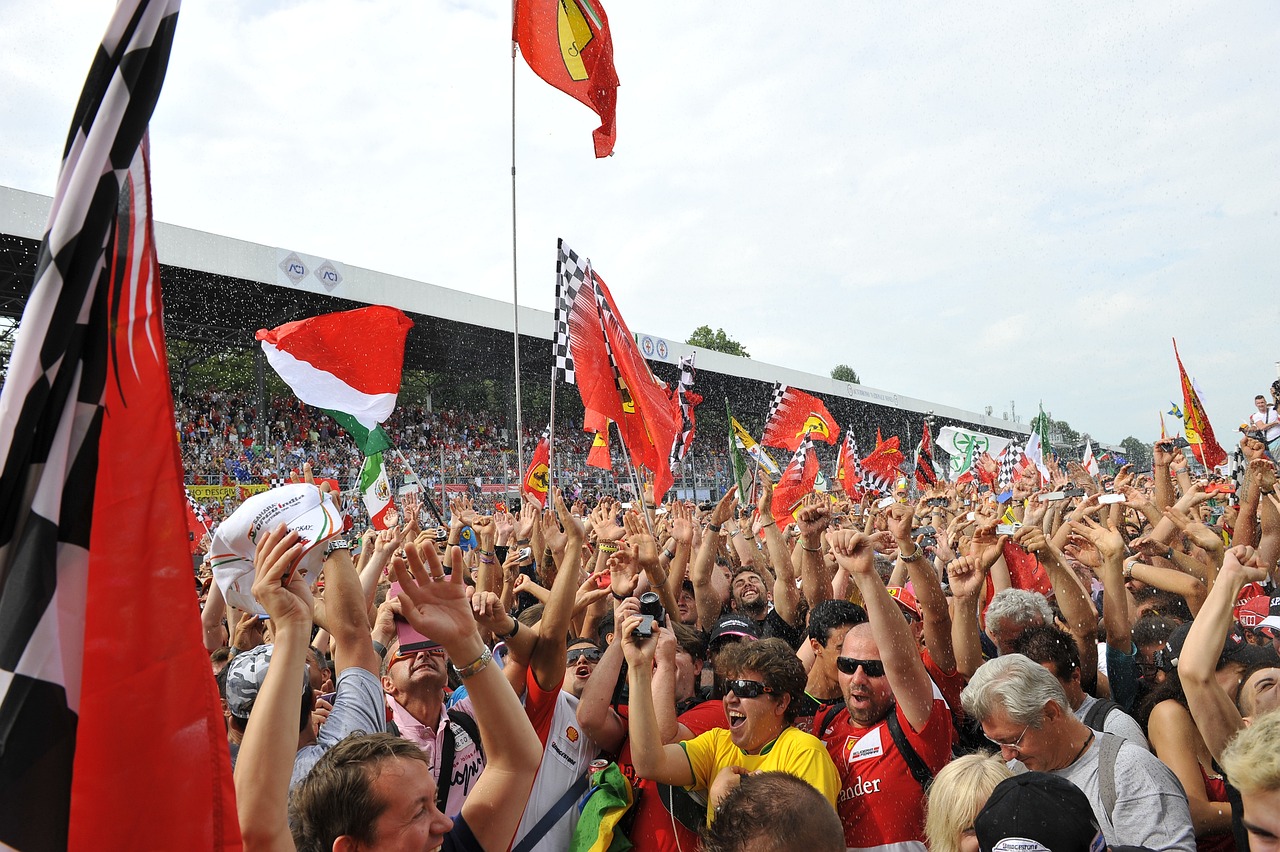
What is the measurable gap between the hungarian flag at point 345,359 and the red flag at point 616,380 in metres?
1.34

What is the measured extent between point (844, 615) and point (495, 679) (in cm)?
196

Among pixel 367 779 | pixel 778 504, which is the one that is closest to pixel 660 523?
pixel 778 504

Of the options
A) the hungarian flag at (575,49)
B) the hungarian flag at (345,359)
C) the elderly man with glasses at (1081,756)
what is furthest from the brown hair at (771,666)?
the hungarian flag at (575,49)

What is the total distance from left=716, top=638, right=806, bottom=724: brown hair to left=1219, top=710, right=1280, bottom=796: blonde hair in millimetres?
1365

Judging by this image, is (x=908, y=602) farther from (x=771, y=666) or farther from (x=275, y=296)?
(x=275, y=296)

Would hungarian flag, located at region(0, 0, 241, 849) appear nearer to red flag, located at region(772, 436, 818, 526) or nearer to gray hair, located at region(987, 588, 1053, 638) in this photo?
gray hair, located at region(987, 588, 1053, 638)

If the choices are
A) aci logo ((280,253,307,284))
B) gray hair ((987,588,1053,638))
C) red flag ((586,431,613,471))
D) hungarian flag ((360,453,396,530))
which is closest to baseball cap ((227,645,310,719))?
gray hair ((987,588,1053,638))

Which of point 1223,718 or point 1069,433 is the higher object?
point 1069,433

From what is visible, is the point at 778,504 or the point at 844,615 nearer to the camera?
the point at 844,615

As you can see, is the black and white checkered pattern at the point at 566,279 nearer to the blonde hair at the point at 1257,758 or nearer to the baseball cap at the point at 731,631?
the baseball cap at the point at 731,631

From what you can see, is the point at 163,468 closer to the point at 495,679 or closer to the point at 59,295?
the point at 59,295

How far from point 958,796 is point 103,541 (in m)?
2.09

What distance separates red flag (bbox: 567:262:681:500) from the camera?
6629mm

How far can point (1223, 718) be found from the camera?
272cm
